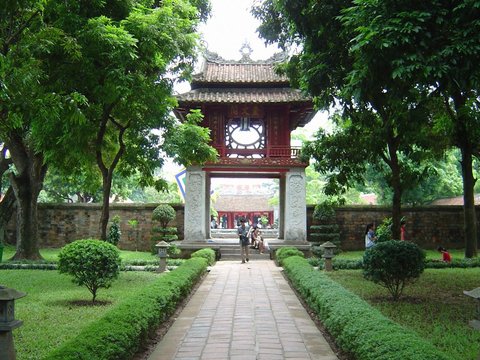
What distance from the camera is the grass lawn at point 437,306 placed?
610cm

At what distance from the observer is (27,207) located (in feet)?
54.5

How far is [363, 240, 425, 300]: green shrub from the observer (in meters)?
8.80

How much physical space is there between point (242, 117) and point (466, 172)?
9028 millimetres

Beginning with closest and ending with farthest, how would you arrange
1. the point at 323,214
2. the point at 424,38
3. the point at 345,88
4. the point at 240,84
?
the point at 424,38, the point at 345,88, the point at 240,84, the point at 323,214

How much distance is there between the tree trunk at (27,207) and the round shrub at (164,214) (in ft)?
19.4

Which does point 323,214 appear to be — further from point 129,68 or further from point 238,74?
point 129,68

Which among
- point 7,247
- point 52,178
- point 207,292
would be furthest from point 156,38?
point 52,178

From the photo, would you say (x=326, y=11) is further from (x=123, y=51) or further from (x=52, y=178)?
(x=52, y=178)

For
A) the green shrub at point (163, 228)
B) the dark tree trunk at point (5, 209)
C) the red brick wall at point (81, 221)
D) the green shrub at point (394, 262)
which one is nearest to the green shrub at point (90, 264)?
the green shrub at point (394, 262)

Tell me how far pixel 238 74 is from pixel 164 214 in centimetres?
707

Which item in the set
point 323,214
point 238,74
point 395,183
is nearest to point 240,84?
point 238,74

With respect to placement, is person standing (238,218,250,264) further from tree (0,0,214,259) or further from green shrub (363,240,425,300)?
green shrub (363,240,425,300)

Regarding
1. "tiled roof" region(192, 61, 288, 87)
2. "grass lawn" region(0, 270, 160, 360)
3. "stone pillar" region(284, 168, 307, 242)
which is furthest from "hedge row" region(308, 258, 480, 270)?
"tiled roof" region(192, 61, 288, 87)

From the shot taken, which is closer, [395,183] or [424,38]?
[424,38]
